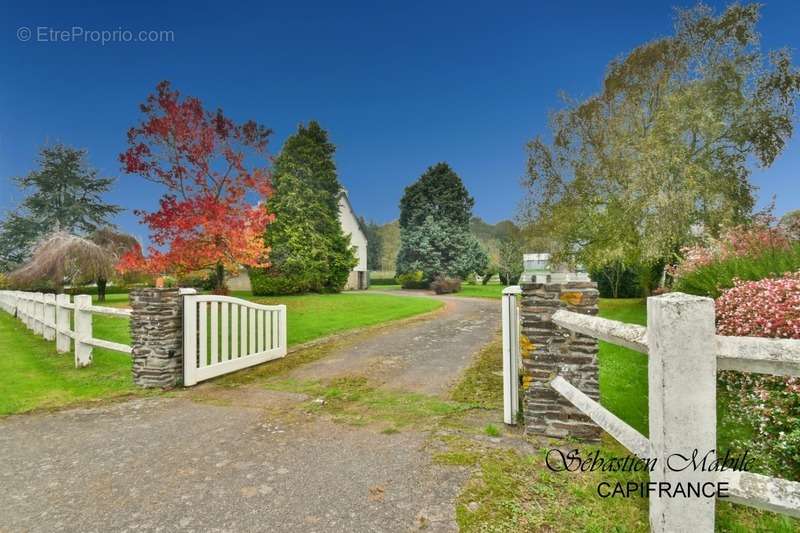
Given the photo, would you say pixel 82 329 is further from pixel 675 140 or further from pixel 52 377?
pixel 675 140

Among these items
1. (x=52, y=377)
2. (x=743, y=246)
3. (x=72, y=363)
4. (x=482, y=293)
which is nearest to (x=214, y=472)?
(x=52, y=377)

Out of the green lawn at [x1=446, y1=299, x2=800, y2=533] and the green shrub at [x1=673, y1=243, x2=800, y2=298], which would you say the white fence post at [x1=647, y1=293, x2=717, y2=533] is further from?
the green shrub at [x1=673, y1=243, x2=800, y2=298]

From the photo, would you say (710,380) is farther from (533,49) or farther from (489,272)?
(489,272)

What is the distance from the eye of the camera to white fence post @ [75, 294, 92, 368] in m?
6.55

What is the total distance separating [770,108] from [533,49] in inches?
390

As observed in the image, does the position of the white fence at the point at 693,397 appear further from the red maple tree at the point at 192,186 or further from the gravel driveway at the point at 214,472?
the red maple tree at the point at 192,186

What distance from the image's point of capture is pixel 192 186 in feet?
47.1

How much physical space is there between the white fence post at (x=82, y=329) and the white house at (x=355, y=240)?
921 inches

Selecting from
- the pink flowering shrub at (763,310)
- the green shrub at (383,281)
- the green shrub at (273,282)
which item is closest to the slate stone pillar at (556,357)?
the pink flowering shrub at (763,310)

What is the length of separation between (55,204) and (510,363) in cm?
4722

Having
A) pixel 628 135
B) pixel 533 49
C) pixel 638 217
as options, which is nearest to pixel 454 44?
pixel 533 49

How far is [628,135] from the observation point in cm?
1520

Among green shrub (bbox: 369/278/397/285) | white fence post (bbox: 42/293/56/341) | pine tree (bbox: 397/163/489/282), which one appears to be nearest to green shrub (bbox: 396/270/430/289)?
pine tree (bbox: 397/163/489/282)

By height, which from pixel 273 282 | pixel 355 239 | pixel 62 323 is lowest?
pixel 62 323
